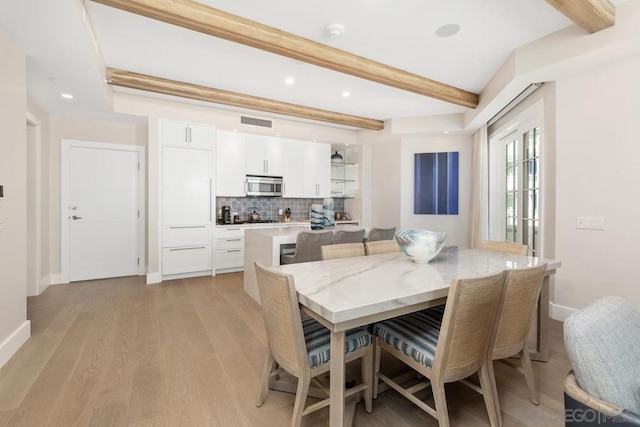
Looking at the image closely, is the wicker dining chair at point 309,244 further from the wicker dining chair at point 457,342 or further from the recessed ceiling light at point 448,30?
the recessed ceiling light at point 448,30

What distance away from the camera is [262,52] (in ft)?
10.2

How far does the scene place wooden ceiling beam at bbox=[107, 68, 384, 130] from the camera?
3.58 m

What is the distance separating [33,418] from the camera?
1629 millimetres

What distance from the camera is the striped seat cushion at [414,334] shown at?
1462 mm

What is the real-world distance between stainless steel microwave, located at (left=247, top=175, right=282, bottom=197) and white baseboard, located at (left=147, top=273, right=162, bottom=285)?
1.86 m

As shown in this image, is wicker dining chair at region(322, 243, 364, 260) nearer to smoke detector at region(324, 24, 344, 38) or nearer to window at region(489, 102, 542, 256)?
smoke detector at region(324, 24, 344, 38)

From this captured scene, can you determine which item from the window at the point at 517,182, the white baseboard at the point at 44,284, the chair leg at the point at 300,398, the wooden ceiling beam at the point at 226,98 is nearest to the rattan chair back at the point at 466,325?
the chair leg at the point at 300,398

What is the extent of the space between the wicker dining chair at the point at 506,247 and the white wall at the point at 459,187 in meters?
2.53

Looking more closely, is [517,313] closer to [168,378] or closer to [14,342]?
[168,378]

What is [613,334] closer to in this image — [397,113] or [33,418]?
[33,418]

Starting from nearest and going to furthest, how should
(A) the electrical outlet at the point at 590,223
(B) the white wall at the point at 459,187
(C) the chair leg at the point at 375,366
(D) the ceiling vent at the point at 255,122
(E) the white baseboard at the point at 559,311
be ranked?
1. (C) the chair leg at the point at 375,366
2. (A) the electrical outlet at the point at 590,223
3. (E) the white baseboard at the point at 559,311
4. (D) the ceiling vent at the point at 255,122
5. (B) the white wall at the point at 459,187

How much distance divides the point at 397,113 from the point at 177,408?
16.0ft

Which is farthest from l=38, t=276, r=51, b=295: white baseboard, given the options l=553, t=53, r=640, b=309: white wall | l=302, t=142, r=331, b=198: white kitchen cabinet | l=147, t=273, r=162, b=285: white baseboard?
l=553, t=53, r=640, b=309: white wall

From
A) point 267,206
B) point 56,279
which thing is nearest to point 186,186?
point 267,206
